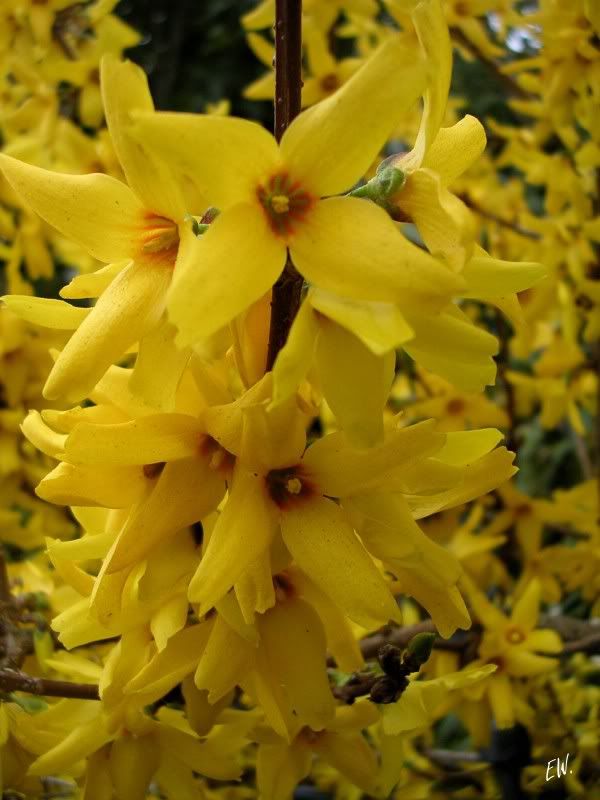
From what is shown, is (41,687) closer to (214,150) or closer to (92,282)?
(92,282)

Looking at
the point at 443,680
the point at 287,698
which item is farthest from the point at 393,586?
the point at 287,698

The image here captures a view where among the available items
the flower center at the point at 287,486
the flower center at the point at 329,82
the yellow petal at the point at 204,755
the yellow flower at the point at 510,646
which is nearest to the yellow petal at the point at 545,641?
the yellow flower at the point at 510,646

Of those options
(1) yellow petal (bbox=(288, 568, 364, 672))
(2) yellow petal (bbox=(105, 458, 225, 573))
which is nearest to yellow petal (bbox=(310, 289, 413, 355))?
(2) yellow petal (bbox=(105, 458, 225, 573))

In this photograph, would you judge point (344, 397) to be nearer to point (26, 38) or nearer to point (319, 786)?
point (319, 786)

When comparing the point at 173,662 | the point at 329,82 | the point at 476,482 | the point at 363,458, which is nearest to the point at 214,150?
the point at 363,458

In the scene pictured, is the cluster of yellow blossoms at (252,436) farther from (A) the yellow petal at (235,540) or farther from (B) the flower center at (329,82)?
(B) the flower center at (329,82)

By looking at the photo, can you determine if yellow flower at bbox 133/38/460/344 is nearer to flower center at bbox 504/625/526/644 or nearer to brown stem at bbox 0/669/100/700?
brown stem at bbox 0/669/100/700
